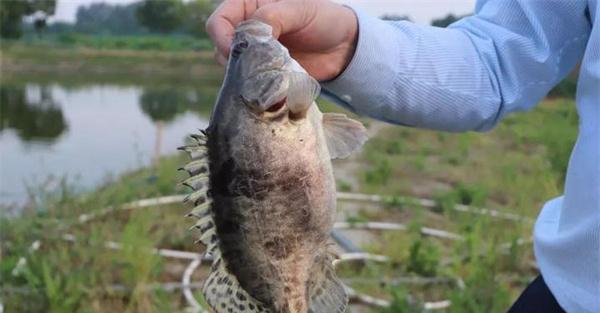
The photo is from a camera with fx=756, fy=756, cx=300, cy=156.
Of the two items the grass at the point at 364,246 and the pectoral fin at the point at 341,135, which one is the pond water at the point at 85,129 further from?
the pectoral fin at the point at 341,135

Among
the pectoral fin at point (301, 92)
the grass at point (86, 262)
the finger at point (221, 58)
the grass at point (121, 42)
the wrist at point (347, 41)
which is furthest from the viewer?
the grass at point (121, 42)

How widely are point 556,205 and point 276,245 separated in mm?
877

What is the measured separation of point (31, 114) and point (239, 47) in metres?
18.6

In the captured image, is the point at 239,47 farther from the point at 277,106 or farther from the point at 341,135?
the point at 341,135

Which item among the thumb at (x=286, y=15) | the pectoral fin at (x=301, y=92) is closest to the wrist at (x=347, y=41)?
the thumb at (x=286, y=15)

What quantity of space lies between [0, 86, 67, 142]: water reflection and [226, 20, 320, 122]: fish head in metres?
13.7

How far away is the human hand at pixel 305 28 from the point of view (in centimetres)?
147

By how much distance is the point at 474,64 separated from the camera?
78.2 inches

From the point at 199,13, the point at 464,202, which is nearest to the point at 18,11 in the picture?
the point at 199,13

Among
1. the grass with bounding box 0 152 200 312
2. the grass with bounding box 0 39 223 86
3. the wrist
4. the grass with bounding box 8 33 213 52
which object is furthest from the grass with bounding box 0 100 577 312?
the grass with bounding box 8 33 213 52

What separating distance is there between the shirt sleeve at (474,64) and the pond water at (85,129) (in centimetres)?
461

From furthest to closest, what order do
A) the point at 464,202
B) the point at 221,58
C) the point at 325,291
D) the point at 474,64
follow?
the point at 464,202 → the point at 474,64 → the point at 221,58 → the point at 325,291

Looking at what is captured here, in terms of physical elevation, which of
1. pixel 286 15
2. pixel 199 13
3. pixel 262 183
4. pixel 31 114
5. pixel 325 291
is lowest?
pixel 31 114

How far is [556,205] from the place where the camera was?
6.31ft
